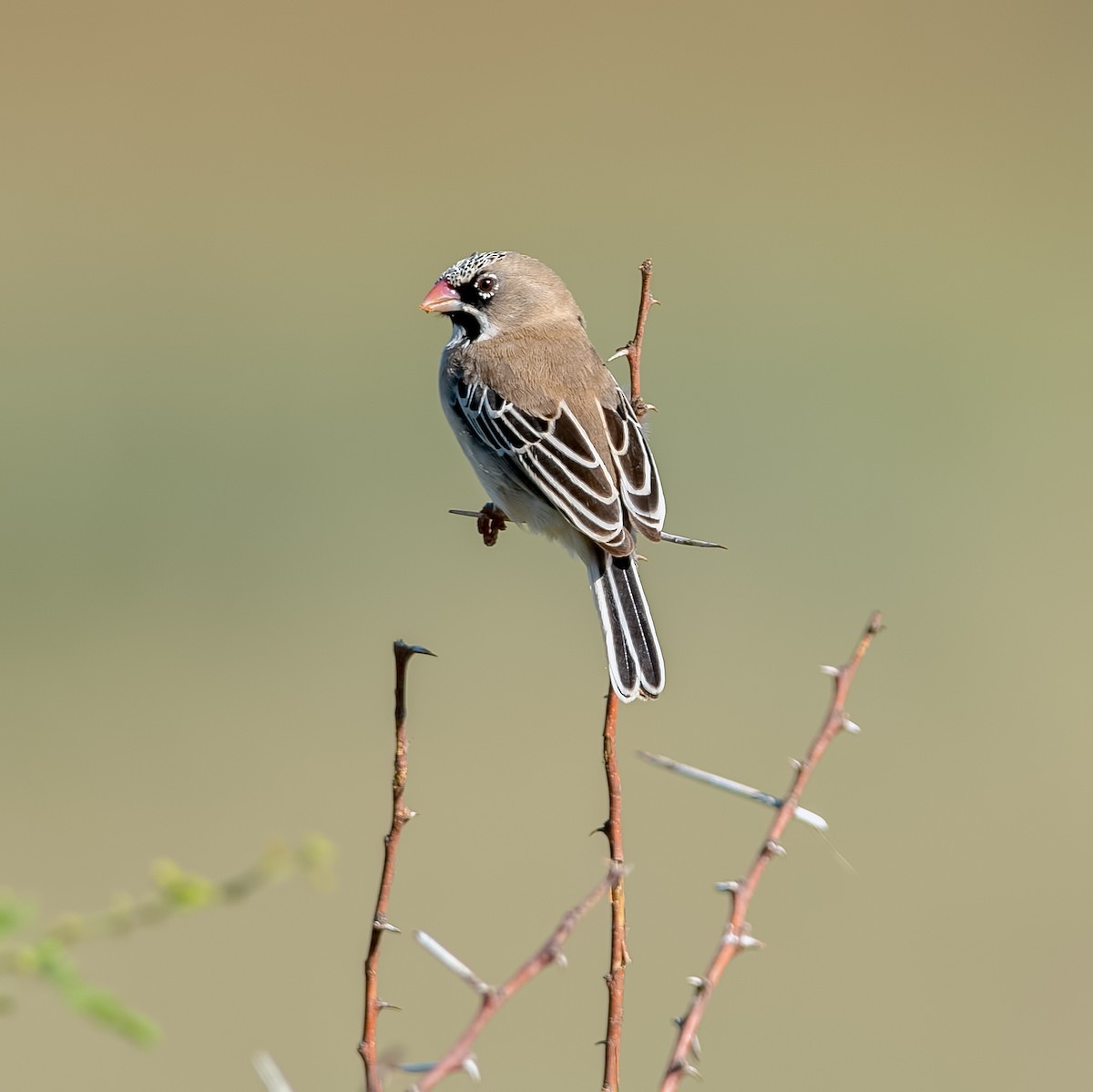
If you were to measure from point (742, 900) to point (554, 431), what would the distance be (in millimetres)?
2181

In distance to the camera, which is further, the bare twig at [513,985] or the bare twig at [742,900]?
the bare twig at [742,900]

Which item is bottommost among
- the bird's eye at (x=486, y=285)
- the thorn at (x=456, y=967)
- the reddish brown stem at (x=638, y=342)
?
the thorn at (x=456, y=967)

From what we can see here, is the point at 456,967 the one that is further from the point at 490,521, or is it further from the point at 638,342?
the point at 490,521

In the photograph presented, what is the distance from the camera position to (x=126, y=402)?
9.90 m

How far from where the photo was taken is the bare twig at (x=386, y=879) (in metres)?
1.52

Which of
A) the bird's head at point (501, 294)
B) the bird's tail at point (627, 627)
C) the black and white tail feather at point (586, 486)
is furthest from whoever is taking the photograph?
the bird's head at point (501, 294)

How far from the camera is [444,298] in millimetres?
4016

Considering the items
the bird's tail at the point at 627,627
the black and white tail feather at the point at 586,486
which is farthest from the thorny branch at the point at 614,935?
the black and white tail feather at the point at 586,486

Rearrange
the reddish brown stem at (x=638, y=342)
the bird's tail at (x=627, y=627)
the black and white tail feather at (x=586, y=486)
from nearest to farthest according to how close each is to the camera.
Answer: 1. the reddish brown stem at (x=638, y=342)
2. the bird's tail at (x=627, y=627)
3. the black and white tail feather at (x=586, y=486)

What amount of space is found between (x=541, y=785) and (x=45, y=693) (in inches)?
103

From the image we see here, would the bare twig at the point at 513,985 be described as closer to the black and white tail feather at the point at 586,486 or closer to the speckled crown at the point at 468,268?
the black and white tail feather at the point at 586,486

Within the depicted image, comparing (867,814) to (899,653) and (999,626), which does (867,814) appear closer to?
(899,653)

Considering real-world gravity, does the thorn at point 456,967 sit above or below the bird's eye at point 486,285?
below

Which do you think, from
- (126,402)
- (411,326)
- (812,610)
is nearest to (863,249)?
(411,326)
